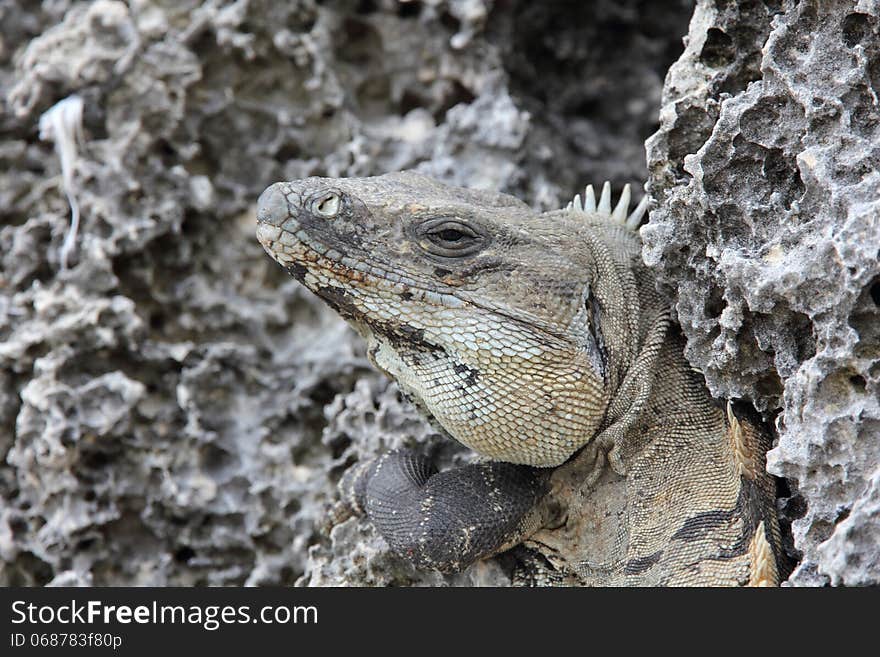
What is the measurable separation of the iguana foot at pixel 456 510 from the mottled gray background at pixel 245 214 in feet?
1.11

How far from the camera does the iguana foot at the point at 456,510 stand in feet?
12.7

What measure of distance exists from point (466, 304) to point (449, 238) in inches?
10.2

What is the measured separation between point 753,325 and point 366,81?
11.0 ft

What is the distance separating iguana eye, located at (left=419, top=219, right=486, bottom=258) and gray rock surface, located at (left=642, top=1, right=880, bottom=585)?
0.63 meters

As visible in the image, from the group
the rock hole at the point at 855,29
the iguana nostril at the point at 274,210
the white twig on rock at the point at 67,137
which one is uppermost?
the white twig on rock at the point at 67,137

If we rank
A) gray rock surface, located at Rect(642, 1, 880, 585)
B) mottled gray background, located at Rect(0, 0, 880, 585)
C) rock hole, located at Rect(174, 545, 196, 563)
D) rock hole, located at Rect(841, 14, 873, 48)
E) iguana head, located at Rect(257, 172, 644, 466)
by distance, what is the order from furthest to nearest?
1. rock hole, located at Rect(174, 545, 196, 563)
2. mottled gray background, located at Rect(0, 0, 880, 585)
3. iguana head, located at Rect(257, 172, 644, 466)
4. rock hole, located at Rect(841, 14, 873, 48)
5. gray rock surface, located at Rect(642, 1, 880, 585)

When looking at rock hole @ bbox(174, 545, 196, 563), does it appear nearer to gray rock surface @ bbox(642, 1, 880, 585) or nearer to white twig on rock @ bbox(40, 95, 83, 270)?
white twig on rock @ bbox(40, 95, 83, 270)

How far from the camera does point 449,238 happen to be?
12.2 feet

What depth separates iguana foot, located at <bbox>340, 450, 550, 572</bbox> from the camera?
3879 mm

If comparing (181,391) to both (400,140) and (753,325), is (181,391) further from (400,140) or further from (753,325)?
(753,325)

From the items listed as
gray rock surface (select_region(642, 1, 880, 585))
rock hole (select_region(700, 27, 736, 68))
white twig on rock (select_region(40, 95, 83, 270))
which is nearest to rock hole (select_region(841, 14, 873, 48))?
gray rock surface (select_region(642, 1, 880, 585))

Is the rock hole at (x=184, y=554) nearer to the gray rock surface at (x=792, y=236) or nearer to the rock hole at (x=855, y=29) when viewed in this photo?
the gray rock surface at (x=792, y=236)

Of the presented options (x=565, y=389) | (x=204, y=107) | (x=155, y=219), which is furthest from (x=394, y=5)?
(x=565, y=389)

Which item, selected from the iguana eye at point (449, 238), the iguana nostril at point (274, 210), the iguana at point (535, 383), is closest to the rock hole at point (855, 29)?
the iguana at point (535, 383)
